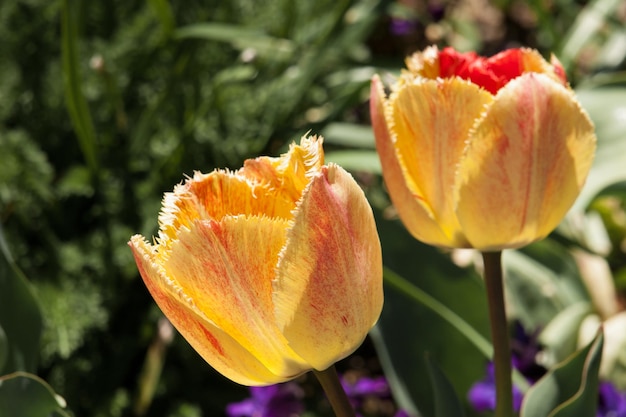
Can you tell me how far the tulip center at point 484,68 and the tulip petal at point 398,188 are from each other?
0.15ft

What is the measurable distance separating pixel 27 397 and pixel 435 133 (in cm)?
30

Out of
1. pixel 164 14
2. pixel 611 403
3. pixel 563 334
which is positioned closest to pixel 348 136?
pixel 164 14

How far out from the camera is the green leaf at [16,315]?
72cm

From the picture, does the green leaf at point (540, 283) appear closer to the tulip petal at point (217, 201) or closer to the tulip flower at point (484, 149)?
the tulip flower at point (484, 149)

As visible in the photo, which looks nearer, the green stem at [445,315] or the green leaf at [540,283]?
the green stem at [445,315]

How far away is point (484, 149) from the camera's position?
534mm

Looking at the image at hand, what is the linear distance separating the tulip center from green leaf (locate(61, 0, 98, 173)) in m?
0.67

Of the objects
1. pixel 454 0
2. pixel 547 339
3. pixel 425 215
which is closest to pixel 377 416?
pixel 547 339

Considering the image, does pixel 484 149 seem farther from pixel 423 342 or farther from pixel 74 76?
pixel 74 76

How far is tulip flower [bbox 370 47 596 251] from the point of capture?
53 centimetres

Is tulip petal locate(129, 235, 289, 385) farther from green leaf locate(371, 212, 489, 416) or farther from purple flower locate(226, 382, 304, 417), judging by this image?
purple flower locate(226, 382, 304, 417)

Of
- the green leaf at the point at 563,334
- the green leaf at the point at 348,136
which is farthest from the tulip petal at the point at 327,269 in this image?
the green leaf at the point at 348,136

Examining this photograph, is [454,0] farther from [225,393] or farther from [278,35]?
[225,393]

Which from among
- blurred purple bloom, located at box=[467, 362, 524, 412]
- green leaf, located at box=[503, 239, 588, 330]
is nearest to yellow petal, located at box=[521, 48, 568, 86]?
blurred purple bloom, located at box=[467, 362, 524, 412]
